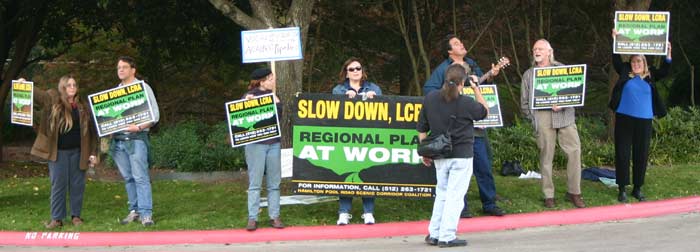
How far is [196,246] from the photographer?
26.2 ft

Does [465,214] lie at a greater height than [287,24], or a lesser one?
lesser

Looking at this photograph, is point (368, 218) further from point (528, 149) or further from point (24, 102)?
point (528, 149)

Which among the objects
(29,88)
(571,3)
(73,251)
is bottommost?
(73,251)

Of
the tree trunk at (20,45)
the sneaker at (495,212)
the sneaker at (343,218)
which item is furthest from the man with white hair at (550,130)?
the tree trunk at (20,45)

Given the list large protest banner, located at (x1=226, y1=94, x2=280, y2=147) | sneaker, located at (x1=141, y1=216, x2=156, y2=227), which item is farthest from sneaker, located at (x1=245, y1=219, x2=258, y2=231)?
sneaker, located at (x1=141, y1=216, x2=156, y2=227)

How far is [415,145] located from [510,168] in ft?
12.2

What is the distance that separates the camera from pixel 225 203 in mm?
9883

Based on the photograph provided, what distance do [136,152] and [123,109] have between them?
44 cm

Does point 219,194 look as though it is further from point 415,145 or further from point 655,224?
point 655,224

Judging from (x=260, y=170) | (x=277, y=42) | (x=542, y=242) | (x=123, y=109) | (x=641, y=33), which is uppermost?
(x=641, y=33)

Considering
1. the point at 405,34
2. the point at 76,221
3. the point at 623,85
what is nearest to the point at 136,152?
the point at 76,221

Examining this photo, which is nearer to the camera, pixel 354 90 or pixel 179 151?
pixel 354 90

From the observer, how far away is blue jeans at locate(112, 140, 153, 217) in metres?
8.43

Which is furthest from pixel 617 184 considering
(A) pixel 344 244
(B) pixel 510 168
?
(A) pixel 344 244
